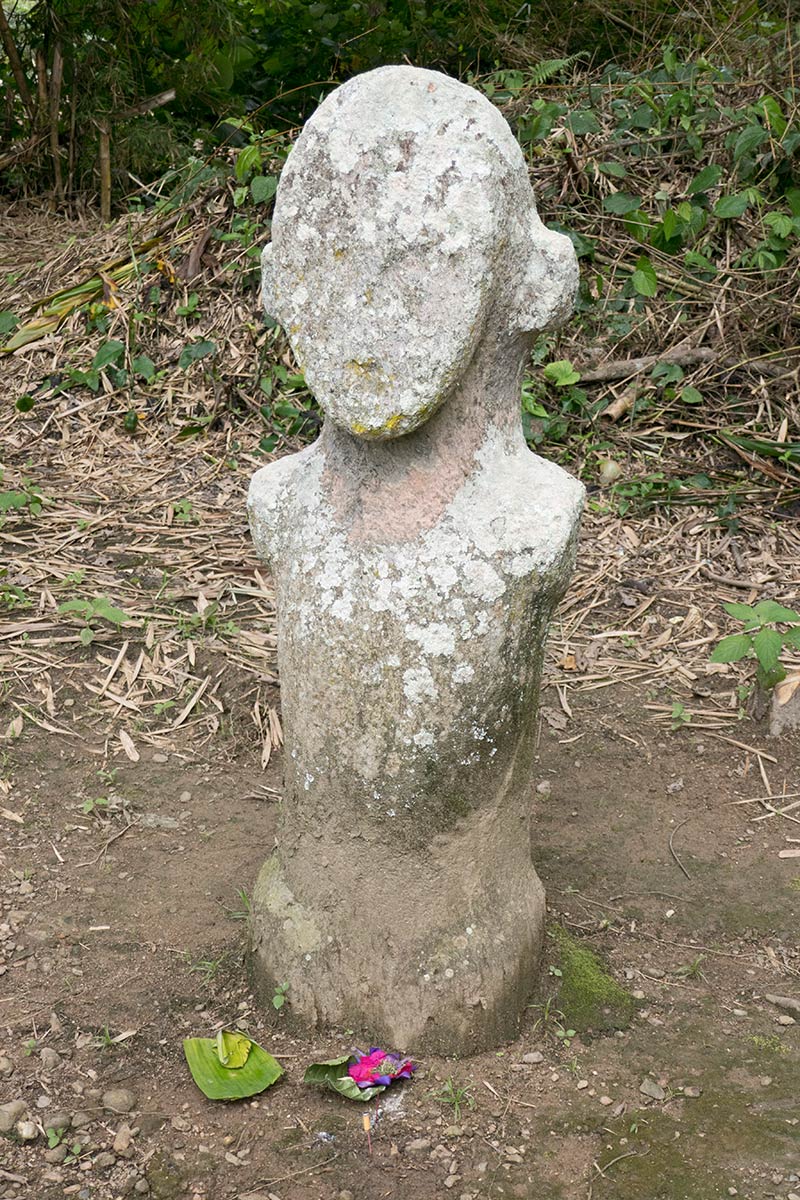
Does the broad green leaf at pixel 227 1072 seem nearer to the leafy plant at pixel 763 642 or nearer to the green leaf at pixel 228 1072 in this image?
the green leaf at pixel 228 1072

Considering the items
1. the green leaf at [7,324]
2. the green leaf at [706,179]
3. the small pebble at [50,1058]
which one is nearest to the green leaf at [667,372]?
the green leaf at [706,179]

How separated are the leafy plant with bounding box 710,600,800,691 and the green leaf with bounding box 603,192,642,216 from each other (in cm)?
229

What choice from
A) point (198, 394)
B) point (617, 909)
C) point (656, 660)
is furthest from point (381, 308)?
point (198, 394)

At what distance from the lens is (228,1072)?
243cm

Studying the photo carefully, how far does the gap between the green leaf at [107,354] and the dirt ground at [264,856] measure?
9.8 inches

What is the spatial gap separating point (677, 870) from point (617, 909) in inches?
10.6

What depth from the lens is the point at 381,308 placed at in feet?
6.97

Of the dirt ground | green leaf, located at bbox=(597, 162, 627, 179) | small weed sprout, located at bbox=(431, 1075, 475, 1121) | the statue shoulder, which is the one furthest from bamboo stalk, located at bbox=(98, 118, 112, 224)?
small weed sprout, located at bbox=(431, 1075, 475, 1121)

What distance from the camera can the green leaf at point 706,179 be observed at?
→ 5.40m

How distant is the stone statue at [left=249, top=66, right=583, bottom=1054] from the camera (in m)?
2.11

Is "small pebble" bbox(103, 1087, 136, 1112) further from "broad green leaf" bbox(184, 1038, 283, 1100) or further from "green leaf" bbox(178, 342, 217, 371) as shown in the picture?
"green leaf" bbox(178, 342, 217, 371)

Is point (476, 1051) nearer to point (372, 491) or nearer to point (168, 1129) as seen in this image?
point (168, 1129)

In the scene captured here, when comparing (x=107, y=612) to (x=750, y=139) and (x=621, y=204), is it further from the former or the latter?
(x=750, y=139)

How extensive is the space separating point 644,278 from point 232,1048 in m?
3.60
